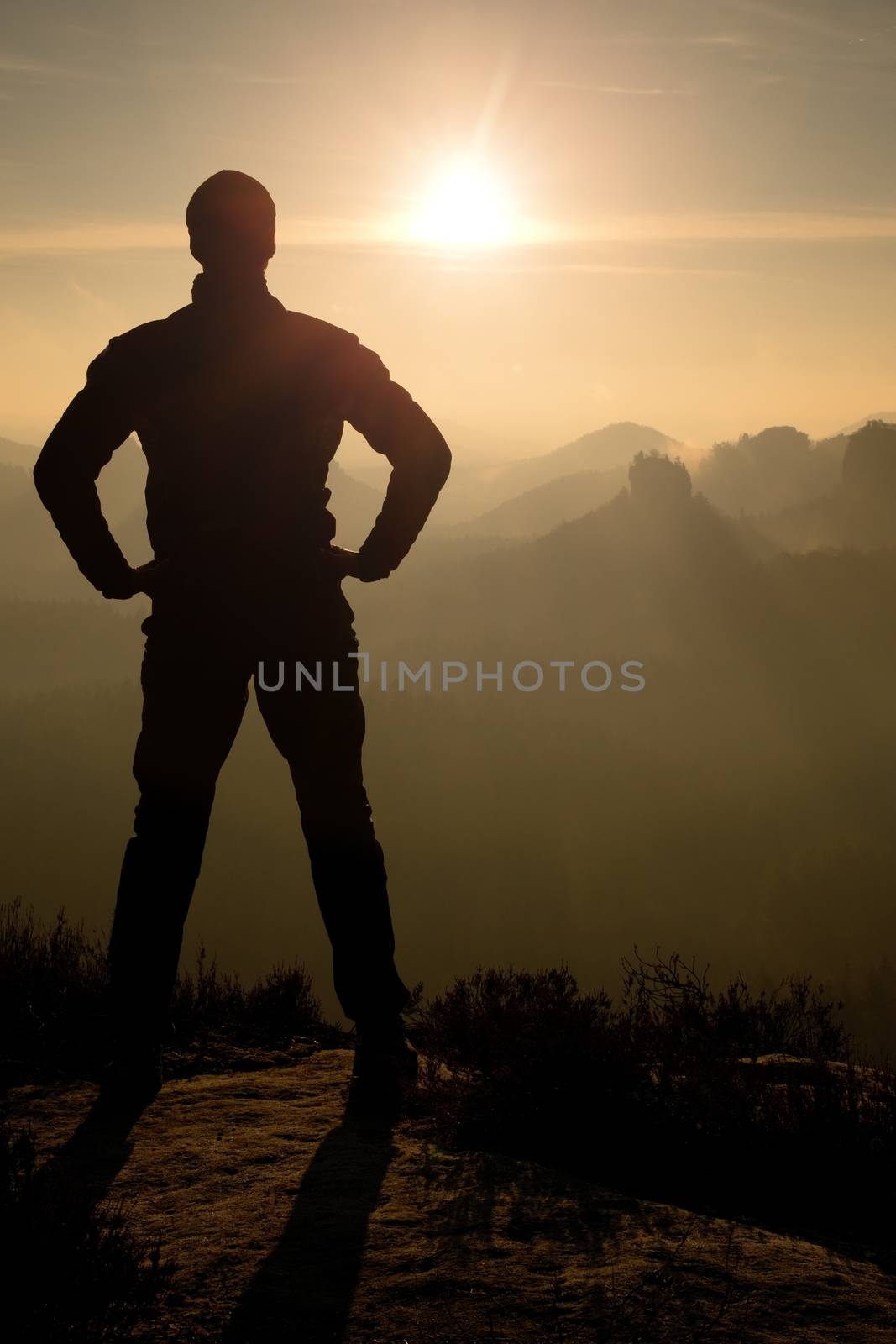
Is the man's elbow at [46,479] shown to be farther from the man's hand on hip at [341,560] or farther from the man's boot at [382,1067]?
the man's boot at [382,1067]

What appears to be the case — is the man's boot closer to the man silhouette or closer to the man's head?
the man silhouette

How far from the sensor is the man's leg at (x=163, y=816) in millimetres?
3578

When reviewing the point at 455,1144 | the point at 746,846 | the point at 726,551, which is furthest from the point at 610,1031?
the point at 726,551

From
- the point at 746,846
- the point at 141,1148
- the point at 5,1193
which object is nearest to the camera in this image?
the point at 5,1193

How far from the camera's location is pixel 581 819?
132m

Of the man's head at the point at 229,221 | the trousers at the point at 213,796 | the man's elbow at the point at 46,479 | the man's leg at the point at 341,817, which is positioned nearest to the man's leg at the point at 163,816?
the trousers at the point at 213,796

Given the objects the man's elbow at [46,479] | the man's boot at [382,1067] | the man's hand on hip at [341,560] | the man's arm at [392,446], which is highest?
the man's arm at [392,446]

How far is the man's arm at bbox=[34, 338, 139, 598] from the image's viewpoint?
351 centimetres

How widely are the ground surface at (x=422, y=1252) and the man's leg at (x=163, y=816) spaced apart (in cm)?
49

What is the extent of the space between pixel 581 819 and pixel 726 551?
2661 inches

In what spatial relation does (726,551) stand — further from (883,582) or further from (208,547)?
(208,547)

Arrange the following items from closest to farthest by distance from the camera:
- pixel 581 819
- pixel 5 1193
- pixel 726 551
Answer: pixel 5 1193, pixel 581 819, pixel 726 551

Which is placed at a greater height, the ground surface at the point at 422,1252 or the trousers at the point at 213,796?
the trousers at the point at 213,796

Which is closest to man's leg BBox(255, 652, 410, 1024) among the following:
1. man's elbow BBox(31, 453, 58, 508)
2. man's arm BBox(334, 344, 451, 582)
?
man's arm BBox(334, 344, 451, 582)
